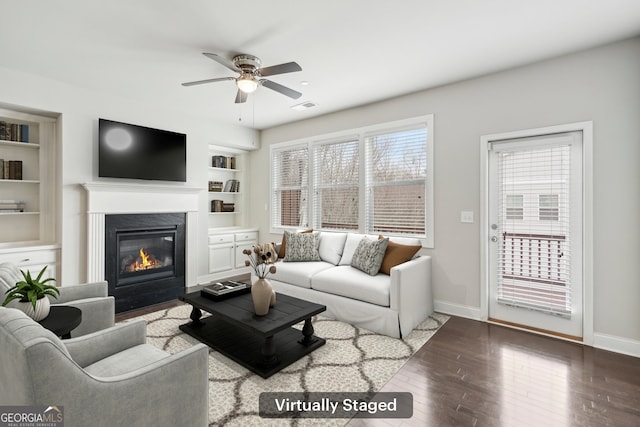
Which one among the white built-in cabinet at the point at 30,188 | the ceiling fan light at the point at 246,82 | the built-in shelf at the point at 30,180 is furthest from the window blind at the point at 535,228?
the built-in shelf at the point at 30,180

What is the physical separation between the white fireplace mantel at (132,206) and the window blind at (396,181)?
2.58m

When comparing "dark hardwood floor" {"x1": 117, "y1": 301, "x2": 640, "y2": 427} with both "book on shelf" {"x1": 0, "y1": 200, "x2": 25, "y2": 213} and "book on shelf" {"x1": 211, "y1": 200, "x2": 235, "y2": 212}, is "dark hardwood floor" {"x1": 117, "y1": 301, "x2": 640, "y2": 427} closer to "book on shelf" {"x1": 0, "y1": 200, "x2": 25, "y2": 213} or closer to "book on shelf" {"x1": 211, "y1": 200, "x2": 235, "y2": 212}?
"book on shelf" {"x1": 211, "y1": 200, "x2": 235, "y2": 212}

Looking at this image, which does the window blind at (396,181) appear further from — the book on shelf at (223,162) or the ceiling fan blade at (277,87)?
the book on shelf at (223,162)

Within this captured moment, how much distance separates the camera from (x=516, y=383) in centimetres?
223

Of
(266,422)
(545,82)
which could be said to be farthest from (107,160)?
(545,82)

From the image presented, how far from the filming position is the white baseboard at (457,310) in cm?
345

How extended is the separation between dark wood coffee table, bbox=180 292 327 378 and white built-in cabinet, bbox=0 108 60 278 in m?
1.91

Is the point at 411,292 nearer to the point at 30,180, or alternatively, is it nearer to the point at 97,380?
the point at 97,380

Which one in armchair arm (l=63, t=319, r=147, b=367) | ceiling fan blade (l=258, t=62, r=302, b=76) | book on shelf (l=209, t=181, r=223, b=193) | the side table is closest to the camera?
armchair arm (l=63, t=319, r=147, b=367)

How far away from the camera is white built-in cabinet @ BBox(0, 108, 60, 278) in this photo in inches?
136

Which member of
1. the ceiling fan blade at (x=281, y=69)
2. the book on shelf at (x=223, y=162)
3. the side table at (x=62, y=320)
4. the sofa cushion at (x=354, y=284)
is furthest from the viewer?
the book on shelf at (x=223, y=162)

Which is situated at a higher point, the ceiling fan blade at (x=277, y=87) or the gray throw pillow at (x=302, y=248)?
the ceiling fan blade at (x=277, y=87)

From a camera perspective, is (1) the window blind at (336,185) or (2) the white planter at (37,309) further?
(1) the window blind at (336,185)

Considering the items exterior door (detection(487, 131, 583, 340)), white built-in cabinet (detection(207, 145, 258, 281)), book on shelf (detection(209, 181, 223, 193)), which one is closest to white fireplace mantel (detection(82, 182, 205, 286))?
white built-in cabinet (detection(207, 145, 258, 281))
